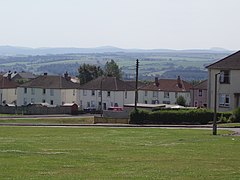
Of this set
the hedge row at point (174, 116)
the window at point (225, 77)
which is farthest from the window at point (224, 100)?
the hedge row at point (174, 116)

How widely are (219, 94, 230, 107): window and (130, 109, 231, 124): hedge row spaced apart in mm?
9944

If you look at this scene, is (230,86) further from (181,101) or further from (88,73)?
(88,73)

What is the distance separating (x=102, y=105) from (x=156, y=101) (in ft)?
33.6

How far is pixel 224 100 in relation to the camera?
7881 centimetres

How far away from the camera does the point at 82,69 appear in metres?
168

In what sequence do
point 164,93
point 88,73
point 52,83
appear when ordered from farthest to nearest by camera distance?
point 88,73 < point 52,83 < point 164,93

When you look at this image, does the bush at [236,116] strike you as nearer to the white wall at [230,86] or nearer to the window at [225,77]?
the white wall at [230,86]

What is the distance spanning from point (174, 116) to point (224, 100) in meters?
11.3

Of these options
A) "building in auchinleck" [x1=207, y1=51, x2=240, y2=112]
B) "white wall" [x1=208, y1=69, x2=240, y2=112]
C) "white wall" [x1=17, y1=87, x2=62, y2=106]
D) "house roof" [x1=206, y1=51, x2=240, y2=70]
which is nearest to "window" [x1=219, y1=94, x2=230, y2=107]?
"building in auchinleck" [x1=207, y1=51, x2=240, y2=112]

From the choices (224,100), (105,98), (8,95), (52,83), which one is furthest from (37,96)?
(224,100)

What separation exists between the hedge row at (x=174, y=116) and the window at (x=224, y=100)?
994 cm

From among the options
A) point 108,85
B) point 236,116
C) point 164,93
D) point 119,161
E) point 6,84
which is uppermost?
point 108,85

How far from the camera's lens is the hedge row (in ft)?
225

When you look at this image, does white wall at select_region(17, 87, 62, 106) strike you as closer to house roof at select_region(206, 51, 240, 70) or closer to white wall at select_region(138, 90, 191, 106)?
white wall at select_region(138, 90, 191, 106)
